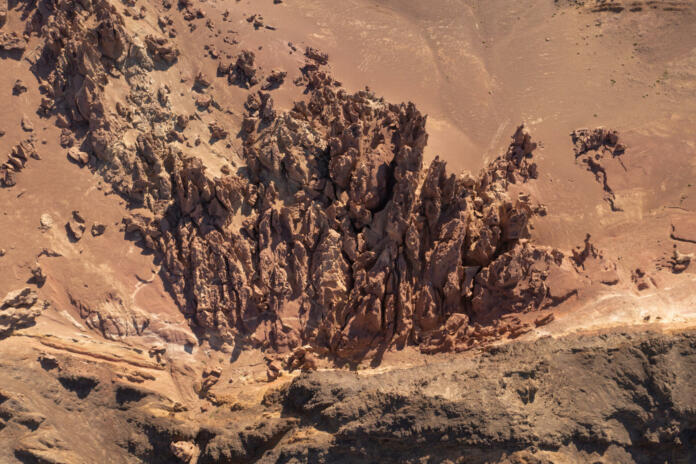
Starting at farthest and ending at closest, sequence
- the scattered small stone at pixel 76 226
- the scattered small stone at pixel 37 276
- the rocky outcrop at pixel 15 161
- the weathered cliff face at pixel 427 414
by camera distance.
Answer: the rocky outcrop at pixel 15 161 < the scattered small stone at pixel 76 226 < the scattered small stone at pixel 37 276 < the weathered cliff face at pixel 427 414

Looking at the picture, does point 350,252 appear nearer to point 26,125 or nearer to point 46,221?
point 46,221

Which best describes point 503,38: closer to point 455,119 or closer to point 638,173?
point 455,119

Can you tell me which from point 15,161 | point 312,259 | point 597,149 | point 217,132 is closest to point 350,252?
point 312,259

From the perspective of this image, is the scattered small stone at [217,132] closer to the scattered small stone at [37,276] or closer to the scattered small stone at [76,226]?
the scattered small stone at [76,226]

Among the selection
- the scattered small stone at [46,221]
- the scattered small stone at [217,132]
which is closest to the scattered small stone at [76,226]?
the scattered small stone at [46,221]

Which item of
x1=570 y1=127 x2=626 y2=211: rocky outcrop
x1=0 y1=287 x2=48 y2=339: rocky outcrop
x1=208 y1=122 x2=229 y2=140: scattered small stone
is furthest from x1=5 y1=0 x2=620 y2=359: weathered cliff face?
x1=570 y1=127 x2=626 y2=211: rocky outcrop

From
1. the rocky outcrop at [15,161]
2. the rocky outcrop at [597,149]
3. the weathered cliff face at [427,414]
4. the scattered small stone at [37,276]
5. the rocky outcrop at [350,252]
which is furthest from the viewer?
the rocky outcrop at [597,149]

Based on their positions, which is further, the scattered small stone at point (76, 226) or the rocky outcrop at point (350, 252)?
the scattered small stone at point (76, 226)
